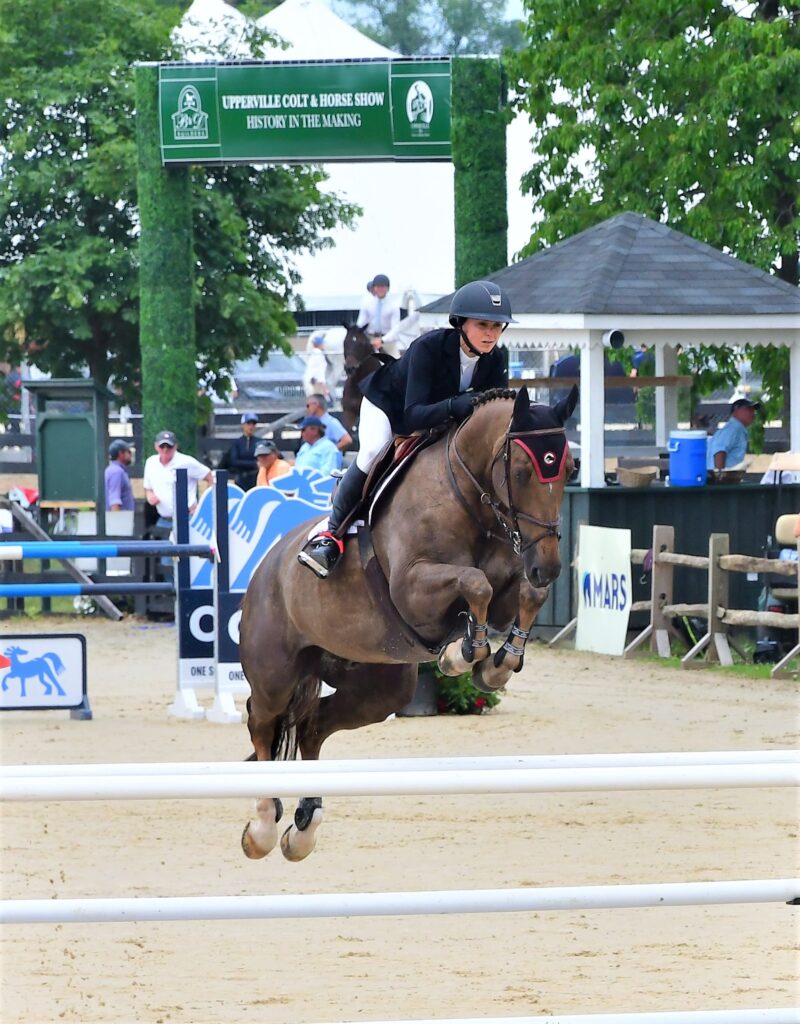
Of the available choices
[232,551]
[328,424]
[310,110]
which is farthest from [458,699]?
[310,110]

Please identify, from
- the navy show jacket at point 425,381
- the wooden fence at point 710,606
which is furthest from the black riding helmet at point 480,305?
the wooden fence at point 710,606

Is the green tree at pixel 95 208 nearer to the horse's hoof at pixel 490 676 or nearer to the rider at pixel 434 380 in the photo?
the rider at pixel 434 380

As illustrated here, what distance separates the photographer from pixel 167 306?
625 inches

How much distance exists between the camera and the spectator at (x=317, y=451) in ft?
43.9

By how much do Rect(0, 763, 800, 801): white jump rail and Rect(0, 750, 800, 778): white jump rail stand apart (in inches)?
5.9

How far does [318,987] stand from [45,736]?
518cm

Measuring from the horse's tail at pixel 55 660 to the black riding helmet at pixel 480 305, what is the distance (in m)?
4.93

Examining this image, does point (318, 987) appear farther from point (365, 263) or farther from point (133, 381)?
point (365, 263)

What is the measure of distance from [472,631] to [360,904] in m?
1.62

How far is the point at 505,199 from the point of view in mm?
14812

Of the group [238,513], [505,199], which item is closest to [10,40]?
[505,199]

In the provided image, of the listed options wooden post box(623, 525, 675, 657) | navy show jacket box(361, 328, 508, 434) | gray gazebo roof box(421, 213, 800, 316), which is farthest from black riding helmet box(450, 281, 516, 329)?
gray gazebo roof box(421, 213, 800, 316)

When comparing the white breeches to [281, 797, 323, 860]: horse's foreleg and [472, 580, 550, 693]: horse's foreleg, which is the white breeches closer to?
[472, 580, 550, 693]: horse's foreleg

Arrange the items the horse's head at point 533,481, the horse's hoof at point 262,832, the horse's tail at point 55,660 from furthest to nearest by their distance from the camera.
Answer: the horse's tail at point 55,660, the horse's hoof at point 262,832, the horse's head at point 533,481
